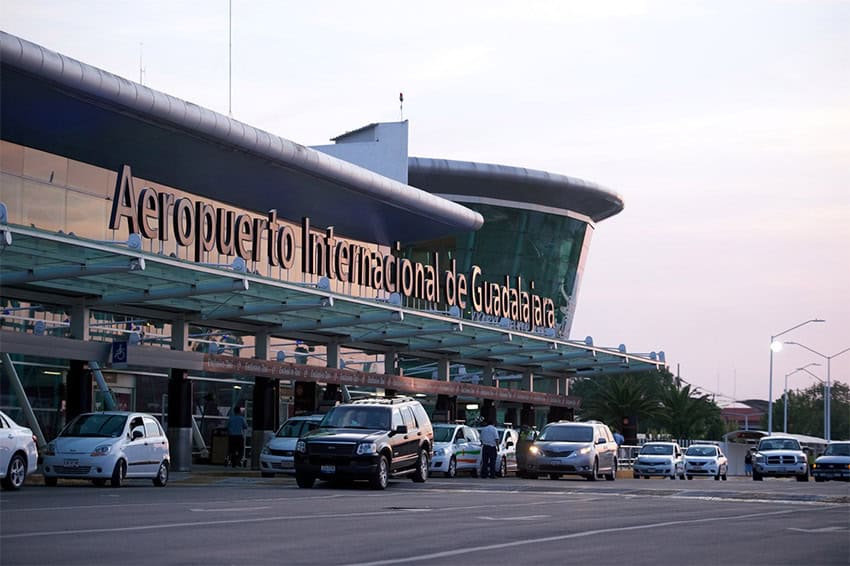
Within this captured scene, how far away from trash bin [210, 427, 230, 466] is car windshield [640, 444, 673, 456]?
1746cm

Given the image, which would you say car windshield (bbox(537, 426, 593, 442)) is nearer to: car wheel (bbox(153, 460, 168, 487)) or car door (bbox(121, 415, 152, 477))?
car wheel (bbox(153, 460, 168, 487))

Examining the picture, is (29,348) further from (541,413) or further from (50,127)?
(541,413)

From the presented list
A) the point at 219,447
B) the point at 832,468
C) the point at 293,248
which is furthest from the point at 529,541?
the point at 832,468

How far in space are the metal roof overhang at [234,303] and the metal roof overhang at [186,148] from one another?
4500 millimetres

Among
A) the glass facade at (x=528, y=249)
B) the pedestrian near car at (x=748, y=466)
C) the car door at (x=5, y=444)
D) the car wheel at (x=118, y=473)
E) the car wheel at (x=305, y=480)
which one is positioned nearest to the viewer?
the car door at (x=5, y=444)

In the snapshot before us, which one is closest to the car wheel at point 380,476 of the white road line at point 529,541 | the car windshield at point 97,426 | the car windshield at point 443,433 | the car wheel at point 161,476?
the car wheel at point 161,476

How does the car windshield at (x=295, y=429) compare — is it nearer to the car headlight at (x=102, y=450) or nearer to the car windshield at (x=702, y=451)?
the car headlight at (x=102, y=450)

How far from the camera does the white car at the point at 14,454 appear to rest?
24.2 m

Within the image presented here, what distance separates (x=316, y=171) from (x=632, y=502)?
71.0 ft

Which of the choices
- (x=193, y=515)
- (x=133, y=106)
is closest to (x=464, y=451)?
(x=133, y=106)

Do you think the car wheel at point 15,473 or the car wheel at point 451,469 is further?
the car wheel at point 451,469

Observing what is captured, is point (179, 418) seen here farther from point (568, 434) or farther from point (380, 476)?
point (568, 434)

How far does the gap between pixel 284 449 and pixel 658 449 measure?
21916 millimetres

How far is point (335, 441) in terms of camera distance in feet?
94.3
